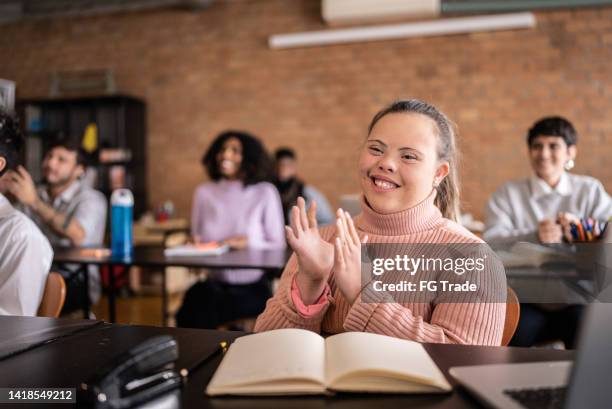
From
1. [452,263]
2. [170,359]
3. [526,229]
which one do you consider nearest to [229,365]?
[170,359]

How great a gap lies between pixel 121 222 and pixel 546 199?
2271 mm

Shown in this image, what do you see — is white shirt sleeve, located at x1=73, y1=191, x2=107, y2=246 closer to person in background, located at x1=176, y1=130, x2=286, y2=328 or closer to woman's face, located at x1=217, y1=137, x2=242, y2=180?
person in background, located at x1=176, y1=130, x2=286, y2=328

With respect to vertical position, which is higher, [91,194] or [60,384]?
[91,194]

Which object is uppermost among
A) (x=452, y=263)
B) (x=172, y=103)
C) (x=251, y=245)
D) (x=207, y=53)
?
(x=207, y=53)

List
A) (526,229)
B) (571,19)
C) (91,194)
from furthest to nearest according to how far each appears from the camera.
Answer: (571,19), (91,194), (526,229)

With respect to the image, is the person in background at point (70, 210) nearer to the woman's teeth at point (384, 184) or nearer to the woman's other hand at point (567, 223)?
the woman's teeth at point (384, 184)

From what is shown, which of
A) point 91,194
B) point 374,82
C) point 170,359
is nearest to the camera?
point 170,359

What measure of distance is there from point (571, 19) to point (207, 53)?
3800mm

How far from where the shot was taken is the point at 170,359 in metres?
0.74

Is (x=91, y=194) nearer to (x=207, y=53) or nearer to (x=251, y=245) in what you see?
(x=251, y=245)

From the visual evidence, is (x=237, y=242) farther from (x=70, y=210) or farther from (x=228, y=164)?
(x=70, y=210)

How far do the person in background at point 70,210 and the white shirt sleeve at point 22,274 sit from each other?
1279mm

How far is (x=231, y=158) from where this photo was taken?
3131 millimetres

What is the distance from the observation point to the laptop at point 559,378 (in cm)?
54
